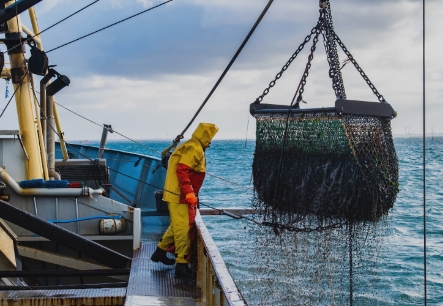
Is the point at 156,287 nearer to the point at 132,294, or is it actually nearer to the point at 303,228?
the point at 132,294

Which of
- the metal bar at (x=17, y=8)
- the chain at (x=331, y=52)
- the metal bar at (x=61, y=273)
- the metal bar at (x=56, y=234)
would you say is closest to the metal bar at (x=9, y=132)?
the metal bar at (x=17, y=8)

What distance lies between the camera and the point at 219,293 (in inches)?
157

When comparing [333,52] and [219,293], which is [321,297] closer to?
[333,52]

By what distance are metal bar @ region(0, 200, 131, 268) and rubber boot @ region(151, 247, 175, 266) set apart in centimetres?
67

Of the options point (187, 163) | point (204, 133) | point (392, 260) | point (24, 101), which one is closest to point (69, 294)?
point (187, 163)

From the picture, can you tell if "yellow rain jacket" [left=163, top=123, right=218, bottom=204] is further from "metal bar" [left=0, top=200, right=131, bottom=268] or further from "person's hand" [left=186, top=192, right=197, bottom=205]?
"metal bar" [left=0, top=200, right=131, bottom=268]

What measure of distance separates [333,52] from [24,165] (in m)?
5.28

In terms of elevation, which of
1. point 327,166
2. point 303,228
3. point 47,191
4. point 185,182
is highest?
point 327,166

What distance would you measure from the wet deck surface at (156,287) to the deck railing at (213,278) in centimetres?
15

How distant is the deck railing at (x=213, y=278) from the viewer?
3.42m

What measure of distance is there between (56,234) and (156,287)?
1.60 metres

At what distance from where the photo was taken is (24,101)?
9367mm

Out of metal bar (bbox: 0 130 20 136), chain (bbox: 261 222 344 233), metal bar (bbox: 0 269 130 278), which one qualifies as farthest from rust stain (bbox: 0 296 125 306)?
metal bar (bbox: 0 130 20 136)

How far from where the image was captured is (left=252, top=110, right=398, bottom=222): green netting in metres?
5.67
